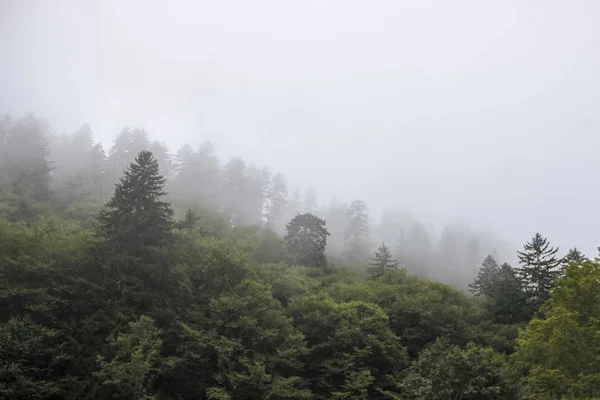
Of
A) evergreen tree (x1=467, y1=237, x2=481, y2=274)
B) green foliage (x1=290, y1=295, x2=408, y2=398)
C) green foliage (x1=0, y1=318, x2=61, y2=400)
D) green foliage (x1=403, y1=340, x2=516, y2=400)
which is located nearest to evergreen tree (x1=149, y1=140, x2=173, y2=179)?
green foliage (x1=290, y1=295, x2=408, y2=398)

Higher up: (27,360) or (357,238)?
(357,238)

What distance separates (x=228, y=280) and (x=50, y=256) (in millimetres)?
12499

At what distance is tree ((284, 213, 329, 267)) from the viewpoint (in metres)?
50.8

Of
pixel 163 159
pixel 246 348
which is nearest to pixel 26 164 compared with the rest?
pixel 163 159

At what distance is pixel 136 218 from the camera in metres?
29.2

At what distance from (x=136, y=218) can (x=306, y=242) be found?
90.0 ft

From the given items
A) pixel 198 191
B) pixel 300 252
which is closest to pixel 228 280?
pixel 300 252

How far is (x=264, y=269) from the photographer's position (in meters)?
38.7

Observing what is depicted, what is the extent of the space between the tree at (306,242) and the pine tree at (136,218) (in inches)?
911

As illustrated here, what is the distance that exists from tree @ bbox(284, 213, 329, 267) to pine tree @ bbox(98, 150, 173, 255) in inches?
911

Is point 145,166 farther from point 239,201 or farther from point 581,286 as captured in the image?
point 239,201

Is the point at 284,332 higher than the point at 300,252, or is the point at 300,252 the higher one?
the point at 300,252

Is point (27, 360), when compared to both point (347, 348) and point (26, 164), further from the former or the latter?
point (26, 164)

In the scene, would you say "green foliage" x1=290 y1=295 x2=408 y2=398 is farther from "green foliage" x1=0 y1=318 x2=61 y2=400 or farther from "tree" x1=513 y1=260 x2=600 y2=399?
"green foliage" x1=0 y1=318 x2=61 y2=400
